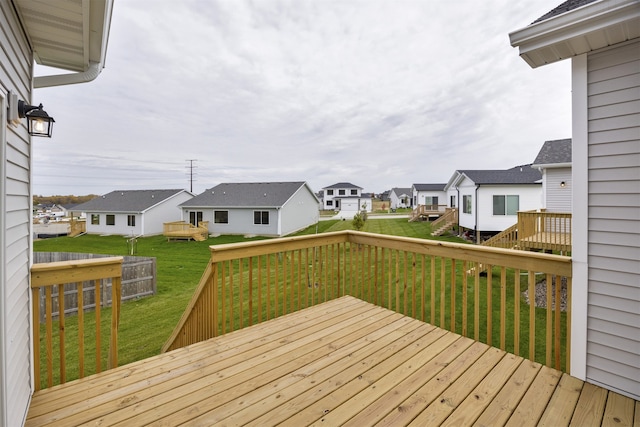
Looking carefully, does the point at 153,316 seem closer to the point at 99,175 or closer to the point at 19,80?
the point at 19,80

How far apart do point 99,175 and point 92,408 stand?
47123mm

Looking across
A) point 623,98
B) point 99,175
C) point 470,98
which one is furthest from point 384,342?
point 99,175

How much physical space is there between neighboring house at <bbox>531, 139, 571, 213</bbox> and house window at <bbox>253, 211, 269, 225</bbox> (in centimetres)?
1477

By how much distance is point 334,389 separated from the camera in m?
2.03

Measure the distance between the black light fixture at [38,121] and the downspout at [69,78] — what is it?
33.6 inches

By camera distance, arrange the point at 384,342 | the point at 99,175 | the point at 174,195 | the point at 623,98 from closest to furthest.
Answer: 1. the point at 623,98
2. the point at 384,342
3. the point at 174,195
4. the point at 99,175

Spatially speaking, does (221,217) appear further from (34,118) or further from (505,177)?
(34,118)

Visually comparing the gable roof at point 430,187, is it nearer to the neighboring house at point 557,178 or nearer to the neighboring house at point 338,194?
the neighboring house at point 557,178

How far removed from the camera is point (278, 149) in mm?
26562

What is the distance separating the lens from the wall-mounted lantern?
165 centimetres

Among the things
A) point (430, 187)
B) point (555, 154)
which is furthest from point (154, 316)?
point (430, 187)

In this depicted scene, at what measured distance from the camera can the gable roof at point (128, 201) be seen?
2153cm

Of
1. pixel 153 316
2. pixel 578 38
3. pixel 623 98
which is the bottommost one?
pixel 153 316

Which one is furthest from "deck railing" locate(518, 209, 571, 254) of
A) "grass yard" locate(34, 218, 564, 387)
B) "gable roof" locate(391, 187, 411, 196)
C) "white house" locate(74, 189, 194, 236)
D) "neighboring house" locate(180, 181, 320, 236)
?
"gable roof" locate(391, 187, 411, 196)
